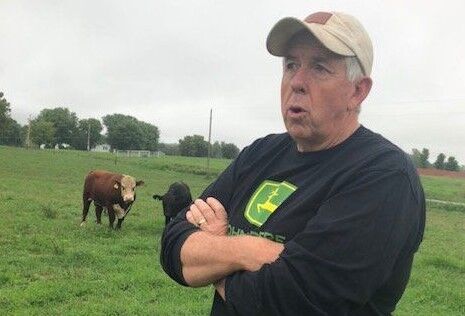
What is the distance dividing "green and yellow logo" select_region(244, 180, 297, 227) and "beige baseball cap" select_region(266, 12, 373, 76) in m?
0.56

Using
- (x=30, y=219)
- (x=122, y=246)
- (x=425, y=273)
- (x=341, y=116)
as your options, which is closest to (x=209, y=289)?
(x=122, y=246)

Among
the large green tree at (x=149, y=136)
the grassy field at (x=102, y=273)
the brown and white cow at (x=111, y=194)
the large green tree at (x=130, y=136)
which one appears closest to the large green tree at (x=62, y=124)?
the large green tree at (x=130, y=136)

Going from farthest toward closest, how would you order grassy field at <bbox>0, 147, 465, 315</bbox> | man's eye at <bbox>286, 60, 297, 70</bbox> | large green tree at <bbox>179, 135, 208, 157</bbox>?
large green tree at <bbox>179, 135, 208, 157</bbox>
grassy field at <bbox>0, 147, 465, 315</bbox>
man's eye at <bbox>286, 60, 297, 70</bbox>

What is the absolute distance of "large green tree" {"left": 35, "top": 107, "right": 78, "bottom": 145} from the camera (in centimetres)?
12494

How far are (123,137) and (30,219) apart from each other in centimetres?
11198

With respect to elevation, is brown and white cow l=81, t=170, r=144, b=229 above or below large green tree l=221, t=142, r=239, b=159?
below

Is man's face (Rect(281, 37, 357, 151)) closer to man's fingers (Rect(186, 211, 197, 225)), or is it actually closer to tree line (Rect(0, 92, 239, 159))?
man's fingers (Rect(186, 211, 197, 225))

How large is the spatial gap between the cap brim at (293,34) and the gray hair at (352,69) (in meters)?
0.04

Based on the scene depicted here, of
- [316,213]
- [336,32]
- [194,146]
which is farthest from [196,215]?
[194,146]

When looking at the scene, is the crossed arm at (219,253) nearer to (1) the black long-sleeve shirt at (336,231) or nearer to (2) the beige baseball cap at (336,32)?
(1) the black long-sleeve shirt at (336,231)

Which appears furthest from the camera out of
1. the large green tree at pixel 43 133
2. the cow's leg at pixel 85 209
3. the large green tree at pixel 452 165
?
the large green tree at pixel 43 133

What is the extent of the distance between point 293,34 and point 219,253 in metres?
0.91

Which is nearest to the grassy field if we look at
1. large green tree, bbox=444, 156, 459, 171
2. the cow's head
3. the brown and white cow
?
the brown and white cow

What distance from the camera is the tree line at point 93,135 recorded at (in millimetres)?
109812
